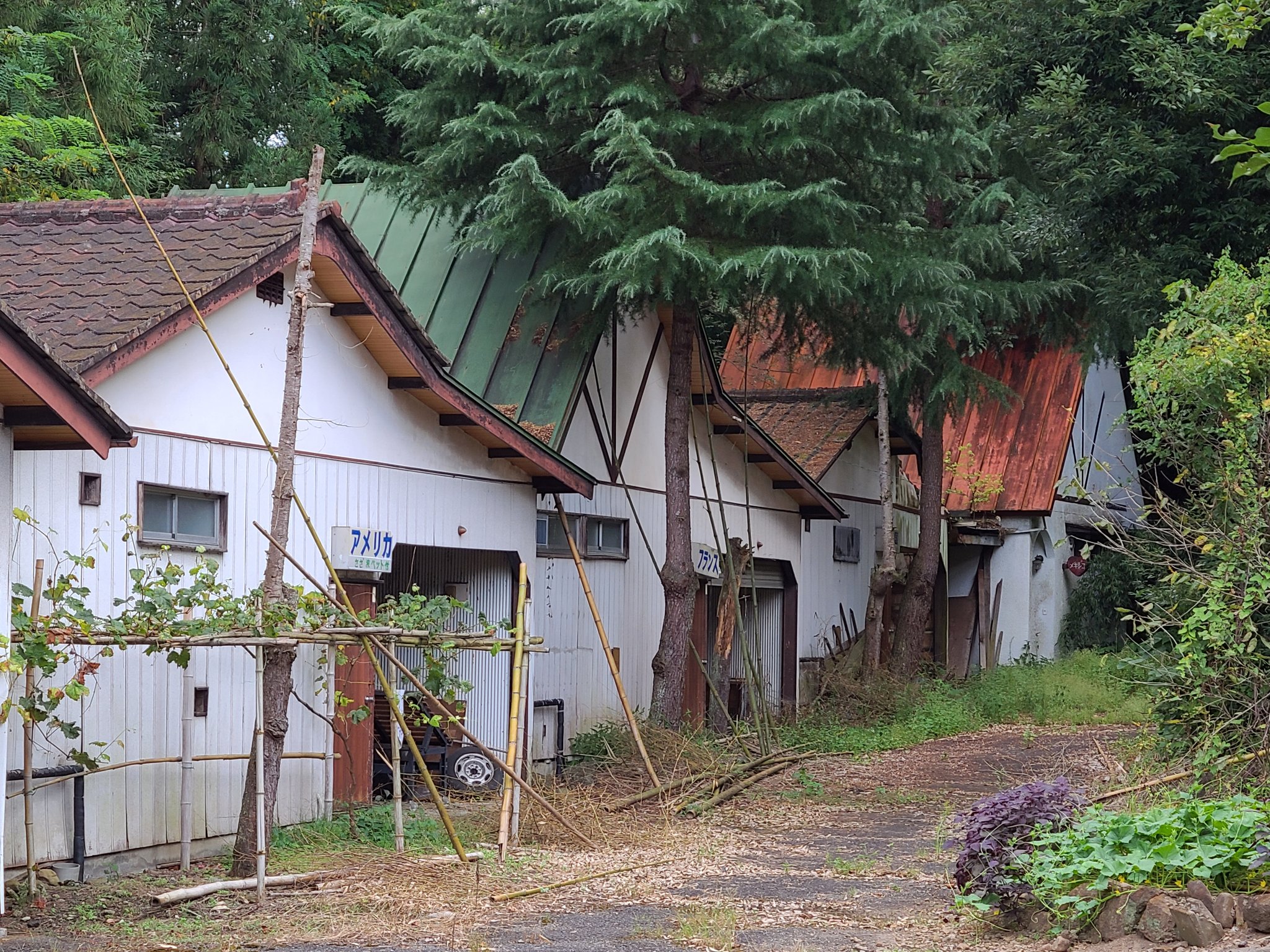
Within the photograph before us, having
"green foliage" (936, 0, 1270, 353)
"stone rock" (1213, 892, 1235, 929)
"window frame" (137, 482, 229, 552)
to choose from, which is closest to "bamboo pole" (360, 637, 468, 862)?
"window frame" (137, 482, 229, 552)

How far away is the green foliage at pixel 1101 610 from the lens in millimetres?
26531

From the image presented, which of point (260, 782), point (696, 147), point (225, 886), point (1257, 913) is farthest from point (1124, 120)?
point (225, 886)

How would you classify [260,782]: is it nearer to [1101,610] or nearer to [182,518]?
[182,518]

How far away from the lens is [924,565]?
75.6 ft

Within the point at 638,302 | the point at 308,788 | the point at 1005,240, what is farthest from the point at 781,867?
the point at 1005,240

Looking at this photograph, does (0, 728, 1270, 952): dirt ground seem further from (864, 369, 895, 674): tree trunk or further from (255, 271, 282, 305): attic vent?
(864, 369, 895, 674): tree trunk

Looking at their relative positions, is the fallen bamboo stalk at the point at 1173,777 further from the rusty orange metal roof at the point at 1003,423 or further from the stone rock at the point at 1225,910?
the rusty orange metal roof at the point at 1003,423

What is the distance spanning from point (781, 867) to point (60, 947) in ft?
16.4

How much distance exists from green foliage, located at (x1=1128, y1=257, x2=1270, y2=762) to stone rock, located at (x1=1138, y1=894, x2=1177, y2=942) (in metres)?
2.94

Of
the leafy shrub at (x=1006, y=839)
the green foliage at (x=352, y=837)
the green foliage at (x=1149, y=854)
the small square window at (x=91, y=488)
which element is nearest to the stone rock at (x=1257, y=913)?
the green foliage at (x=1149, y=854)

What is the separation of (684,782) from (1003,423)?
1522cm

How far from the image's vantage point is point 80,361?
964cm

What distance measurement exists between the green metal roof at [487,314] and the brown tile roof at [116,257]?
14.4 ft

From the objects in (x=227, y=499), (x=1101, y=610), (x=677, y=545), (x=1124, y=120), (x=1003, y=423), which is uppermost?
(x=1124, y=120)
